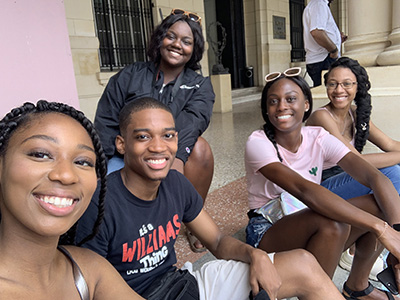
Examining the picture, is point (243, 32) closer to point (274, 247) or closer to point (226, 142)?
point (226, 142)

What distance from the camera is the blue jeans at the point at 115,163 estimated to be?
7.14ft

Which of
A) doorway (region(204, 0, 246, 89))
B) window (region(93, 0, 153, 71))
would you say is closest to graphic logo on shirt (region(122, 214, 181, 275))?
window (region(93, 0, 153, 71))

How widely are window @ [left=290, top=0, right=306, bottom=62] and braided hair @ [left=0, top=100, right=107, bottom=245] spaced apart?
13443 mm

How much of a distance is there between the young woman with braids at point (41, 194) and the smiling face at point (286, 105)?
1.24m

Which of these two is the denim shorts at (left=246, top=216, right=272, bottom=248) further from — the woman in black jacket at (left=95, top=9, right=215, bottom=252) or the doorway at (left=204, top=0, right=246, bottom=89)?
the doorway at (left=204, top=0, right=246, bottom=89)

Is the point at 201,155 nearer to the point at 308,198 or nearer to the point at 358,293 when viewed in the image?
the point at 308,198

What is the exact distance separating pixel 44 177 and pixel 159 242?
2.00ft

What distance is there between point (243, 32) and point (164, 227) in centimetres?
1162

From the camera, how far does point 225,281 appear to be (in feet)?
4.33

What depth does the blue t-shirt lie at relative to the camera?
1.24 metres

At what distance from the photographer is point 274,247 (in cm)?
172

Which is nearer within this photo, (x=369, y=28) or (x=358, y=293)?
(x=358, y=293)

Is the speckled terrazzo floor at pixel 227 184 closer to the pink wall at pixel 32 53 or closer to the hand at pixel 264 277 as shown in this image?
the hand at pixel 264 277

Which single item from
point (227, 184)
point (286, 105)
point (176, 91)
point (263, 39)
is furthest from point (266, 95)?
point (263, 39)
